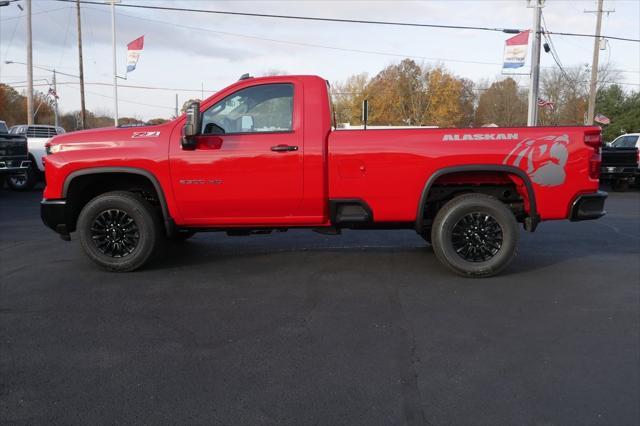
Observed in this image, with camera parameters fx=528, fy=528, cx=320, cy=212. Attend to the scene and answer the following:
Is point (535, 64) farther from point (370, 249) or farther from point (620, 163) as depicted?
point (370, 249)

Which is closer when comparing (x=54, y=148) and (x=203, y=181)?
(x=203, y=181)

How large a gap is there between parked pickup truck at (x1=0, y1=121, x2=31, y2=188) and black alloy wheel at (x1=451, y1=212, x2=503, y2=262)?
12521 millimetres

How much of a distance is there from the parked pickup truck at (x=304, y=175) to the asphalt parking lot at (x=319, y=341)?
0.53 m

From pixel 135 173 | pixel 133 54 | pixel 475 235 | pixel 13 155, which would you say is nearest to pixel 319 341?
pixel 475 235

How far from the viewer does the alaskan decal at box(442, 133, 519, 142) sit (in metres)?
5.30

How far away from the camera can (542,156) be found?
17.4 ft

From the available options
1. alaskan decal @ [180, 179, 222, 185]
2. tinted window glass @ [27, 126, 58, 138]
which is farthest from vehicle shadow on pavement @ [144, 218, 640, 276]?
tinted window glass @ [27, 126, 58, 138]

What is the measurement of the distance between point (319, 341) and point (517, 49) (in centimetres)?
2254

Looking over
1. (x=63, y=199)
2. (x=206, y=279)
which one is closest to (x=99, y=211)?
(x=63, y=199)

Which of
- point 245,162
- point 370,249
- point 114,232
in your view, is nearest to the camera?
point 245,162

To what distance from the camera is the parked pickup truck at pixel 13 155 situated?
535 inches

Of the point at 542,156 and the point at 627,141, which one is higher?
the point at 627,141

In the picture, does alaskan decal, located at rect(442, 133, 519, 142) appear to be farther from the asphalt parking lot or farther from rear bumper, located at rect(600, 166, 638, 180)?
rear bumper, located at rect(600, 166, 638, 180)

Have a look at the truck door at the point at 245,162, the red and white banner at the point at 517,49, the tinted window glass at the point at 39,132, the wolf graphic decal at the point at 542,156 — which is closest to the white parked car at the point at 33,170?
the tinted window glass at the point at 39,132
